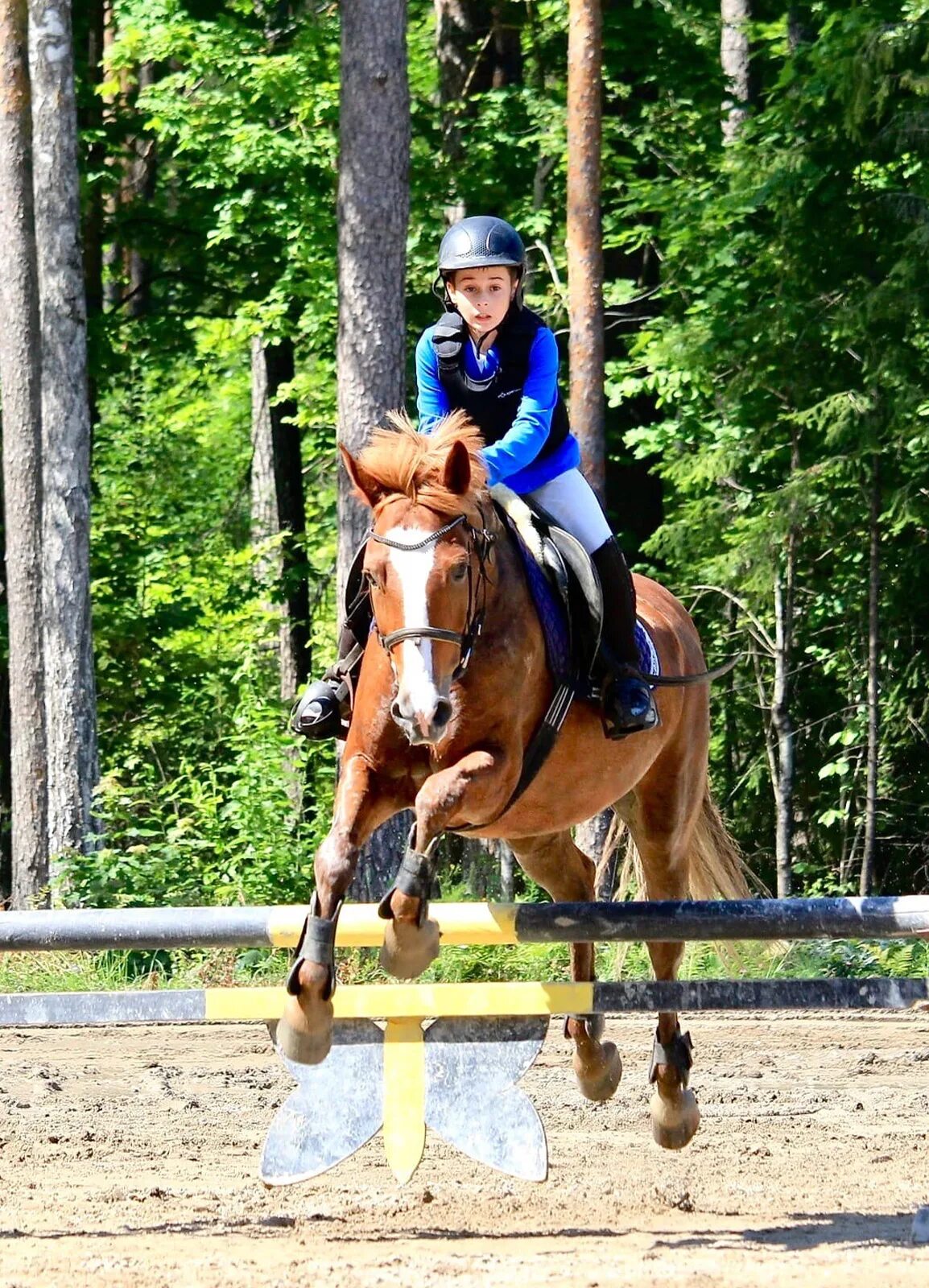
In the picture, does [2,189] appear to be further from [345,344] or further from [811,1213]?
[811,1213]

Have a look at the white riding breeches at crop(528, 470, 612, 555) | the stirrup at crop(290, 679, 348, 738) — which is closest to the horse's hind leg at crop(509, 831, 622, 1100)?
the stirrup at crop(290, 679, 348, 738)

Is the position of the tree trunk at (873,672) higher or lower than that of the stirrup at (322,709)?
lower

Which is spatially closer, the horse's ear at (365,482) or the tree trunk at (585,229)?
the horse's ear at (365,482)

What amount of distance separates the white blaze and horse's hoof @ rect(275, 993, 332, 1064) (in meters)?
0.93

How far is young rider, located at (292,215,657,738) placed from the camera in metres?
5.66

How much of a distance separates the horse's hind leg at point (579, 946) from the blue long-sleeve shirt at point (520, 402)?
1466mm

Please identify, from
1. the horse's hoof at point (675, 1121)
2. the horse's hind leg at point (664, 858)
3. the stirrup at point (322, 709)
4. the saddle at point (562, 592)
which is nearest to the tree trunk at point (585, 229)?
the horse's hind leg at point (664, 858)

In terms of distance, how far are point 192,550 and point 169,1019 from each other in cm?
1623

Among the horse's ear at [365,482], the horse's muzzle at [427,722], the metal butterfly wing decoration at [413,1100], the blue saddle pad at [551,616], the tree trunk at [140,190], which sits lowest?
the metal butterfly wing decoration at [413,1100]

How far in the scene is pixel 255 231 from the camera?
1792cm

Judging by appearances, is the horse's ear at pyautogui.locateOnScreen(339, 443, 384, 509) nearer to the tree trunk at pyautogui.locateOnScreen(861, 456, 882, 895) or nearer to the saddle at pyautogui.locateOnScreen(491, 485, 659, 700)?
the saddle at pyautogui.locateOnScreen(491, 485, 659, 700)

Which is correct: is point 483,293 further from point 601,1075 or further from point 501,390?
point 601,1075

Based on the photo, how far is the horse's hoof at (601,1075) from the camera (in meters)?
6.44

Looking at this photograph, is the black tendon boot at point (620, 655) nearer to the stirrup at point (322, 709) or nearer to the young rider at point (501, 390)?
the young rider at point (501, 390)
